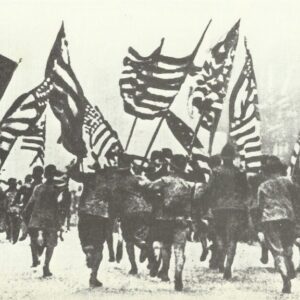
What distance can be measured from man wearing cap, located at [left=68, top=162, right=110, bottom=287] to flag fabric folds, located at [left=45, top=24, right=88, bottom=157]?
942 mm

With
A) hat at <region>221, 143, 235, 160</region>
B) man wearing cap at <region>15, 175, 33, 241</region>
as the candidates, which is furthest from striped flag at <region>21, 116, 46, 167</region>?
hat at <region>221, 143, 235, 160</region>

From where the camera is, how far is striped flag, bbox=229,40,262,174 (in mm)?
7242

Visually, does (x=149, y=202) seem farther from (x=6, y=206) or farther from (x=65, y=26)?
(x=6, y=206)

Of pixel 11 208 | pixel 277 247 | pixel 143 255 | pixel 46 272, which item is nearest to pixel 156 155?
pixel 143 255

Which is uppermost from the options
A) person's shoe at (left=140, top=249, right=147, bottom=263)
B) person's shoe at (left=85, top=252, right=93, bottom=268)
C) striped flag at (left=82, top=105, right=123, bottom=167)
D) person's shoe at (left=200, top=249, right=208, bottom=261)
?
striped flag at (left=82, top=105, right=123, bottom=167)

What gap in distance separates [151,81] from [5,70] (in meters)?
2.08

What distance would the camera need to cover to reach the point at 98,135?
23.9 ft

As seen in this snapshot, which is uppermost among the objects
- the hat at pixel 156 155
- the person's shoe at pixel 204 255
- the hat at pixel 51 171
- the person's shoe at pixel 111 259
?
the hat at pixel 156 155

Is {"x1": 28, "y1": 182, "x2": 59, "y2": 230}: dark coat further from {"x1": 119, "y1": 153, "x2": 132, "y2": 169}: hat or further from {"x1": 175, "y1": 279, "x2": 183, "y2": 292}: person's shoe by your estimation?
{"x1": 175, "y1": 279, "x2": 183, "y2": 292}: person's shoe

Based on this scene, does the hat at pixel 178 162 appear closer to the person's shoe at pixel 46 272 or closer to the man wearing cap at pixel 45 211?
the man wearing cap at pixel 45 211

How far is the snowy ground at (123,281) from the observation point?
6.00 meters

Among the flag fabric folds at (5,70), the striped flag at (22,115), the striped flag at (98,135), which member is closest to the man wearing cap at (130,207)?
the striped flag at (98,135)

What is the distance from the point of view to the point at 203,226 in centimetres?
735

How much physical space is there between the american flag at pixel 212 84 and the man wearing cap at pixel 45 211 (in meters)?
2.18
